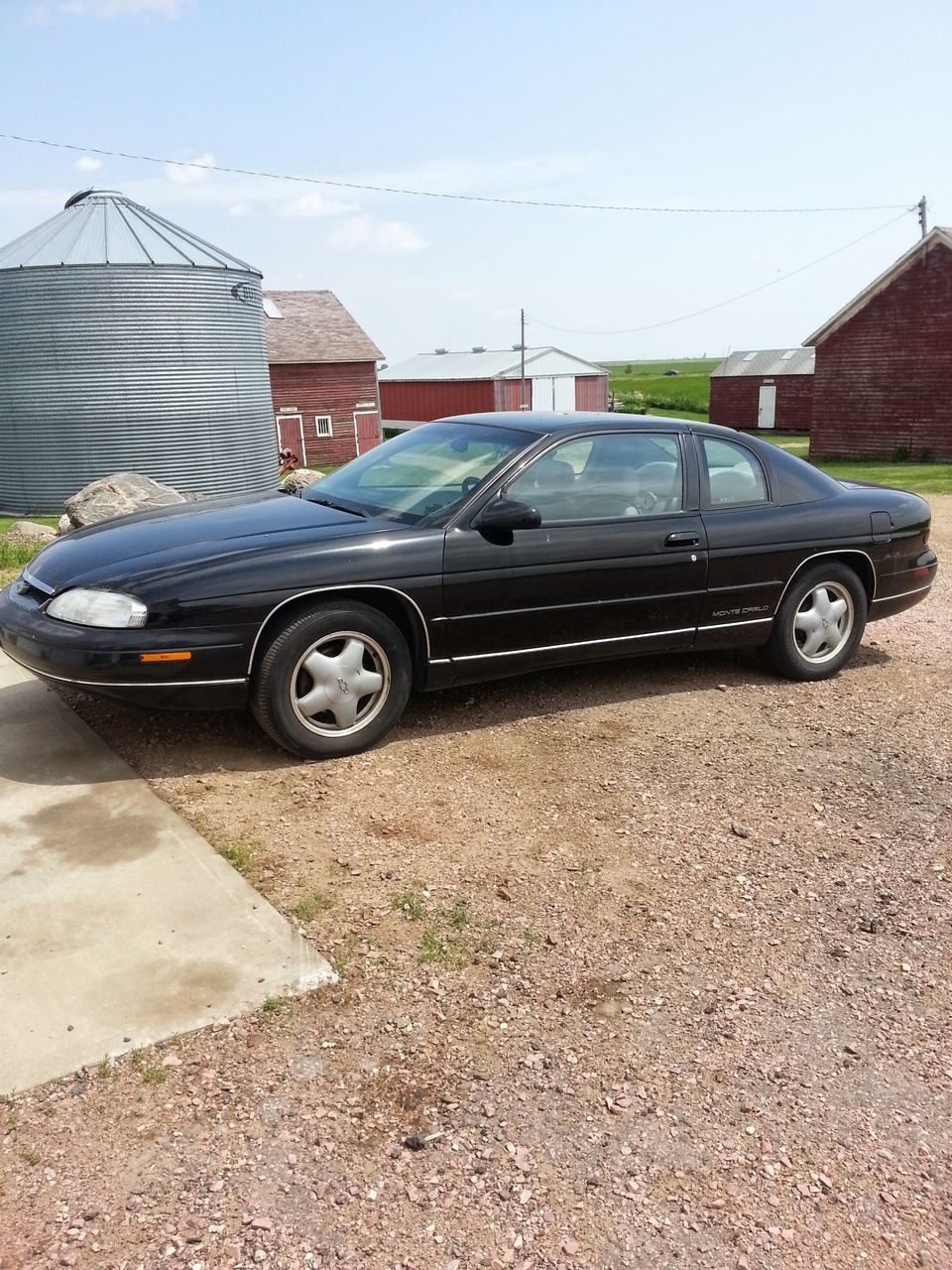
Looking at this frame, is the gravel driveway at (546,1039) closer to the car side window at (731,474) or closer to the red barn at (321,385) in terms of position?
the car side window at (731,474)

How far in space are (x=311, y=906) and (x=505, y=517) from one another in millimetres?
2078

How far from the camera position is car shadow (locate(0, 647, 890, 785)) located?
452cm

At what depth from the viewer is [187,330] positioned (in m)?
19.1

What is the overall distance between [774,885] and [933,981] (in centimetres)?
65

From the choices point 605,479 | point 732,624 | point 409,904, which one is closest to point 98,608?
point 409,904

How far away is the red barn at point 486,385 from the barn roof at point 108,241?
100 ft

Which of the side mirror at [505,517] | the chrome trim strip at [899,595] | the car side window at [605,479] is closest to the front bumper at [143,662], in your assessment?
the side mirror at [505,517]

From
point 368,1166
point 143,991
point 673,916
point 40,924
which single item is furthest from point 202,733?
point 368,1166

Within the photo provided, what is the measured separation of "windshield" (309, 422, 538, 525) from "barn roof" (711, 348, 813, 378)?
44.5m

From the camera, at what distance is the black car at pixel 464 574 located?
4.26 metres

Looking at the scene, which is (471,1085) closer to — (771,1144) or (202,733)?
(771,1144)

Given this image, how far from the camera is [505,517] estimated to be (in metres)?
4.69

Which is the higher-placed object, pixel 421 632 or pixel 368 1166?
pixel 421 632

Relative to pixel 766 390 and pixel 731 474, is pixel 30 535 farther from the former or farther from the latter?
pixel 766 390
